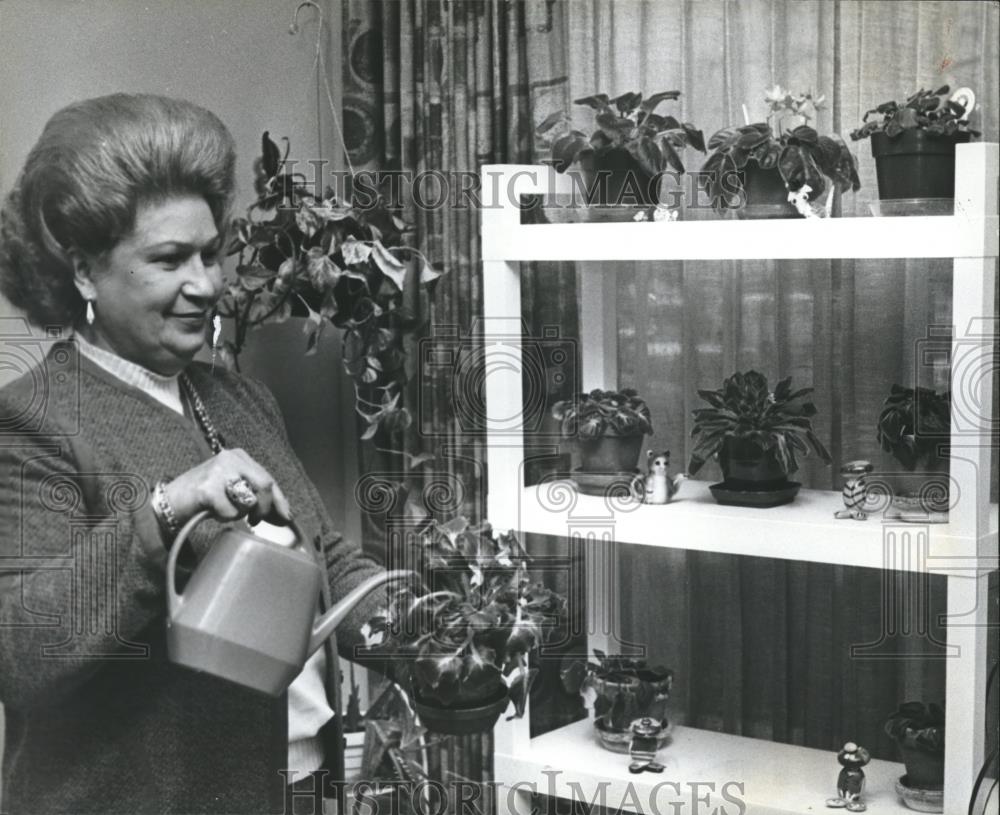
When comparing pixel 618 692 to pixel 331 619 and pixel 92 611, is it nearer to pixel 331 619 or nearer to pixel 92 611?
pixel 331 619

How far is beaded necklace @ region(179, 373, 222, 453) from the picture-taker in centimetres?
177

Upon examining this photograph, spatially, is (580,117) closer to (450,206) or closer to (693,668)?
(450,206)

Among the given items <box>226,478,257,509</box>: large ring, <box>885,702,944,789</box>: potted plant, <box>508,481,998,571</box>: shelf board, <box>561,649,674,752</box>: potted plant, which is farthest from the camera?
<box>561,649,674,752</box>: potted plant

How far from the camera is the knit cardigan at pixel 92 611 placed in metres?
1.61

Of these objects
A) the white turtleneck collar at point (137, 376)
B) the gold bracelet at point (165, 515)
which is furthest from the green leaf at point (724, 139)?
the gold bracelet at point (165, 515)

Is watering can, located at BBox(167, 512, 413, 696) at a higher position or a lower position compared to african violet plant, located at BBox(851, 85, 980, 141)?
lower

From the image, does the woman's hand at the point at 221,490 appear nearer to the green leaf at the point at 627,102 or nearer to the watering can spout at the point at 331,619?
the watering can spout at the point at 331,619

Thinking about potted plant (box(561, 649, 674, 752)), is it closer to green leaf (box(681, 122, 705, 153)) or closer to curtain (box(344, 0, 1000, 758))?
curtain (box(344, 0, 1000, 758))

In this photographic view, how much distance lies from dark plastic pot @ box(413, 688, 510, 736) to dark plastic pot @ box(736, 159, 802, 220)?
0.83 metres

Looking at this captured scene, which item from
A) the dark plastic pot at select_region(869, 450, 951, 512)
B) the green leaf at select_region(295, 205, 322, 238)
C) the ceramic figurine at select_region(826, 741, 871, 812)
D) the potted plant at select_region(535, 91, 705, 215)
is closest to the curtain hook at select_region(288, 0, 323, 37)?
the green leaf at select_region(295, 205, 322, 238)

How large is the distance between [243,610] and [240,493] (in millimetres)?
156

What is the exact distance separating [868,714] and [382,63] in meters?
1.43

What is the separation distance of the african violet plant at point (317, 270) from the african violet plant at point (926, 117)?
0.73 metres

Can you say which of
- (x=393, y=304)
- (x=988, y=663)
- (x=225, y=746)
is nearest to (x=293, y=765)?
(x=225, y=746)
